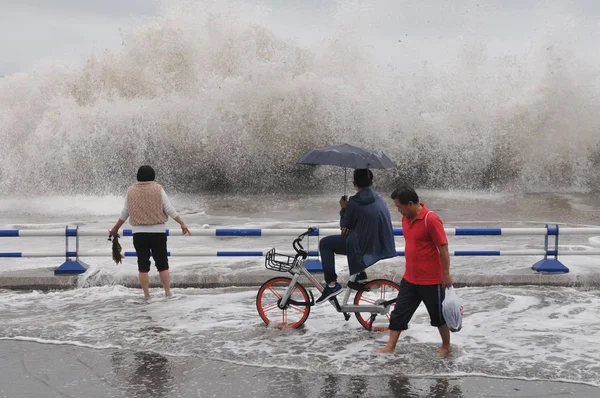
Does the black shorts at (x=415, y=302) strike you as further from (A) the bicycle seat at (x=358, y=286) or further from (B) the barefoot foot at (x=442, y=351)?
(A) the bicycle seat at (x=358, y=286)

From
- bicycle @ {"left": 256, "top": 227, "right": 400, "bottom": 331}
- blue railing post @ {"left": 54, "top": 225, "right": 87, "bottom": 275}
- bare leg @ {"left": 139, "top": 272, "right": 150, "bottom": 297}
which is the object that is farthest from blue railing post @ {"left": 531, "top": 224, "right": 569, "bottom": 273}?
blue railing post @ {"left": 54, "top": 225, "right": 87, "bottom": 275}

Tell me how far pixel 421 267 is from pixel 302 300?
1.57m

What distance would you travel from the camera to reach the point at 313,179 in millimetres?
26688

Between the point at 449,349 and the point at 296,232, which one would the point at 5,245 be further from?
the point at 449,349

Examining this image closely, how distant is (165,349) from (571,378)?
11.0 ft

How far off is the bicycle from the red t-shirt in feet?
2.80

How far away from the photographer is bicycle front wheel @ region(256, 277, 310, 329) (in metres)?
7.32

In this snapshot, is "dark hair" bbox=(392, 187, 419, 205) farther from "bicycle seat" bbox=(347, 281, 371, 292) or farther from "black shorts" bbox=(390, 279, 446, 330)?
"bicycle seat" bbox=(347, 281, 371, 292)

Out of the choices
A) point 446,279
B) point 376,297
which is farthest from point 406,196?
point 376,297

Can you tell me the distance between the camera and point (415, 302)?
21.2ft

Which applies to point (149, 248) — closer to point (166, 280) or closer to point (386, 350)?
point (166, 280)

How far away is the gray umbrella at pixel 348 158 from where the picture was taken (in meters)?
6.96

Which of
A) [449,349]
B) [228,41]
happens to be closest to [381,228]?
[449,349]

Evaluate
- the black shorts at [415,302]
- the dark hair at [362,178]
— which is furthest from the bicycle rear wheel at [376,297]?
the dark hair at [362,178]
